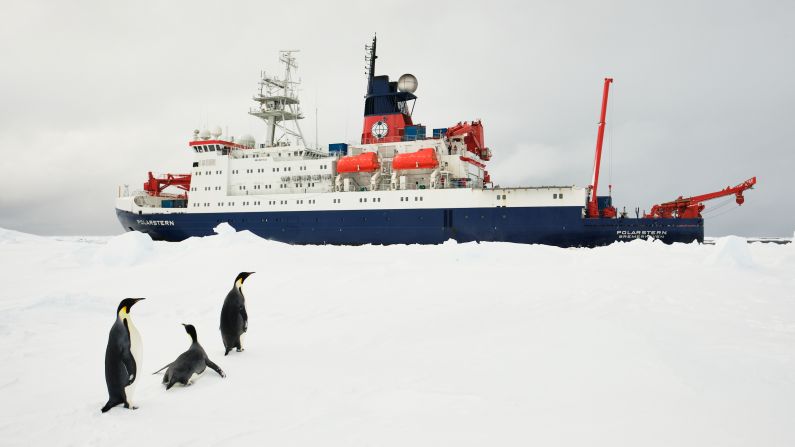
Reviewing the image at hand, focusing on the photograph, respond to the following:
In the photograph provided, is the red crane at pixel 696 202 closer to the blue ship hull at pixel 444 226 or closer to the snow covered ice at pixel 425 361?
the blue ship hull at pixel 444 226

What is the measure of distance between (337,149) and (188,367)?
2634 centimetres

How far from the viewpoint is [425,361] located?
4.45 metres

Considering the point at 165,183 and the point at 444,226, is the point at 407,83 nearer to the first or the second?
the point at 444,226

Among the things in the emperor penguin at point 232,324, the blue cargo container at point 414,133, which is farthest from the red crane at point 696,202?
the emperor penguin at point 232,324

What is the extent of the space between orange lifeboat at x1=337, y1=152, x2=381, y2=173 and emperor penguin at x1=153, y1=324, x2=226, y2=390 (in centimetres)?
2280

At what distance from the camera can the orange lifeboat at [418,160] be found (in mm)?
25266

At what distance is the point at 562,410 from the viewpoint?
3.28m

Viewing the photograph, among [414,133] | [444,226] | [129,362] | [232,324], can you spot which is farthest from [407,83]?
[129,362]

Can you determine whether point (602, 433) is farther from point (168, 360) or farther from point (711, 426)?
point (168, 360)

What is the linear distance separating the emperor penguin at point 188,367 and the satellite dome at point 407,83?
2681cm

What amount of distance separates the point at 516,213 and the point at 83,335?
2198 centimetres

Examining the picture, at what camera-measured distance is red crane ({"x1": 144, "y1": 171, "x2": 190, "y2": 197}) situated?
1321 inches

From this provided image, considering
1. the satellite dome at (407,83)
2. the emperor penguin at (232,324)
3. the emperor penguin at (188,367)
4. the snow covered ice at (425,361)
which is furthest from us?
the satellite dome at (407,83)

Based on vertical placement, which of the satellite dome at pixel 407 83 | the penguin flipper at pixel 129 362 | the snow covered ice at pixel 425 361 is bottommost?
the snow covered ice at pixel 425 361
